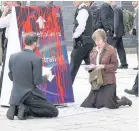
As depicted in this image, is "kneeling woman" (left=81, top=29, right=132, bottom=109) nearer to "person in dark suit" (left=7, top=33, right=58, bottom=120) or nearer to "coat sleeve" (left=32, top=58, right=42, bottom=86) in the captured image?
"person in dark suit" (left=7, top=33, right=58, bottom=120)

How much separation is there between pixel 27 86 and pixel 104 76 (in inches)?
60.4

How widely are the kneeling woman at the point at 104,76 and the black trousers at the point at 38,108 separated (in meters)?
1.11

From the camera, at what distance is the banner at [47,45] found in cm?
948

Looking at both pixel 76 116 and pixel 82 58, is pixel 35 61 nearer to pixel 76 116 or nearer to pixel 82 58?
pixel 76 116

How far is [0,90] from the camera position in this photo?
10.0 metres

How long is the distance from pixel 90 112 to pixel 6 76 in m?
1.54

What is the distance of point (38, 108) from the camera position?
28.4ft

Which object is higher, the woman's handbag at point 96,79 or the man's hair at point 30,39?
the man's hair at point 30,39

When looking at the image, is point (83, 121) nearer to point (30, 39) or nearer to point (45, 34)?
point (30, 39)

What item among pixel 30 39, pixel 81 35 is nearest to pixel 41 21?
pixel 30 39

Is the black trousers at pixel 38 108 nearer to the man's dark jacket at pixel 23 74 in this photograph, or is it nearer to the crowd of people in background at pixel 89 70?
the crowd of people in background at pixel 89 70

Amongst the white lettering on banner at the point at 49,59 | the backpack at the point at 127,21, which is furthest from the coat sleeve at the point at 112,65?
the backpack at the point at 127,21

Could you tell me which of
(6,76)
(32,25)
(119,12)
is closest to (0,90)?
(6,76)

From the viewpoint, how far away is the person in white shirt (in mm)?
10625
